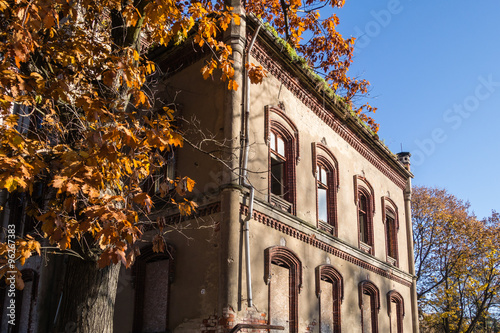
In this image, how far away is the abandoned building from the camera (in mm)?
10547

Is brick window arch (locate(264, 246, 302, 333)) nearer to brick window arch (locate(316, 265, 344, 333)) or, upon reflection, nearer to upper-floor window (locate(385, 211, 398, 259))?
brick window arch (locate(316, 265, 344, 333))

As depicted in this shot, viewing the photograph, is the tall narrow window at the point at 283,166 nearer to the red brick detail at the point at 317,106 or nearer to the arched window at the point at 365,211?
the red brick detail at the point at 317,106

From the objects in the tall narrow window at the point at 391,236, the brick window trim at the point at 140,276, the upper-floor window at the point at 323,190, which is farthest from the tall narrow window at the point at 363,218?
the brick window trim at the point at 140,276

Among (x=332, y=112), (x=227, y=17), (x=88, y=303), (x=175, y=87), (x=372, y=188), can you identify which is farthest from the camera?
(x=372, y=188)

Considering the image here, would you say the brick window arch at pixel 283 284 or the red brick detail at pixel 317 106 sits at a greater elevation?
the red brick detail at pixel 317 106

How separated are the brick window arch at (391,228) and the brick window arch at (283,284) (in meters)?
7.70

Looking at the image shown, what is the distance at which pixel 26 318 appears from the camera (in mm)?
14102

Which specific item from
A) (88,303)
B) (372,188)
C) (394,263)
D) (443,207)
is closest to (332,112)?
(372,188)

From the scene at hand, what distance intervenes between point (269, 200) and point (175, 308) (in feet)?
10.9

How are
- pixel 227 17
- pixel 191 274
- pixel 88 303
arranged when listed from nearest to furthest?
pixel 88 303 < pixel 227 17 < pixel 191 274

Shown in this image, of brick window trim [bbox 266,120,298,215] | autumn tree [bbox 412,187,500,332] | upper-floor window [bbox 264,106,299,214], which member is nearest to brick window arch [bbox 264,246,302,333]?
upper-floor window [bbox 264,106,299,214]

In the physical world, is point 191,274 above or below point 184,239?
below

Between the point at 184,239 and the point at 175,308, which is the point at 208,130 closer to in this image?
the point at 184,239

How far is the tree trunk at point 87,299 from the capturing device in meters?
6.95
